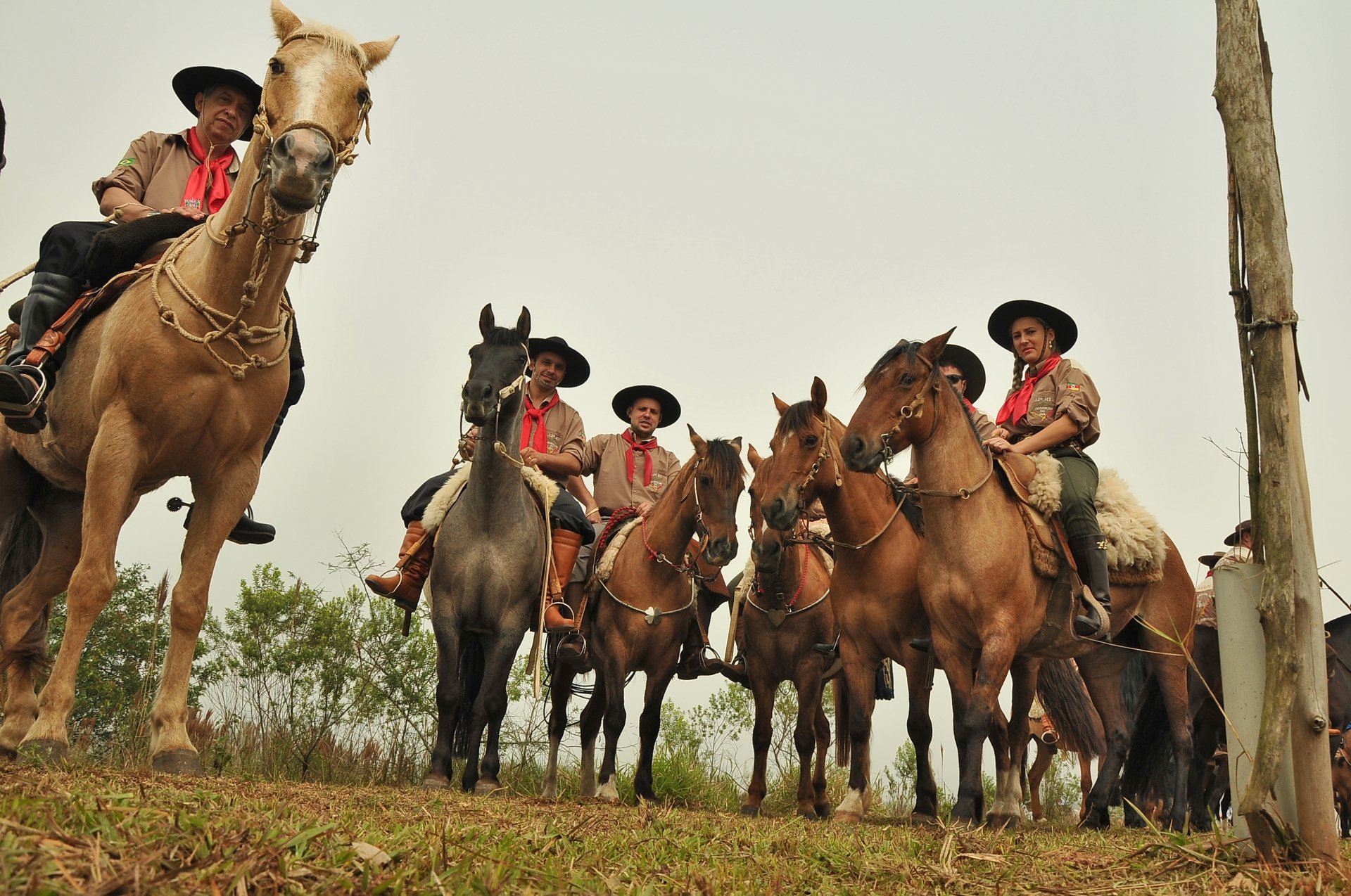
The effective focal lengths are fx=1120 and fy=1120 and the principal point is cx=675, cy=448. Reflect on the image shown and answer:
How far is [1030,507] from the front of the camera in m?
8.26

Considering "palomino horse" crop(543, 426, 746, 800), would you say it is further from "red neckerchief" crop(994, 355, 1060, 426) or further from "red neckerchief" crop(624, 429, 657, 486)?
"red neckerchief" crop(994, 355, 1060, 426)

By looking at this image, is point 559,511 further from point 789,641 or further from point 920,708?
point 920,708

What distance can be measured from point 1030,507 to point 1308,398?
3770 mm

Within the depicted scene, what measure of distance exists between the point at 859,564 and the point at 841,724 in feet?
11.5

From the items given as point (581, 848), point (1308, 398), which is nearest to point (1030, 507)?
point (1308, 398)

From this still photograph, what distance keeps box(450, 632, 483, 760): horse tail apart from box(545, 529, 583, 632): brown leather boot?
1102mm

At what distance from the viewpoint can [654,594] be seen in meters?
10.2

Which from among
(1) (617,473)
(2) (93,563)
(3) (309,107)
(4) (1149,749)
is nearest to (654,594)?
(1) (617,473)

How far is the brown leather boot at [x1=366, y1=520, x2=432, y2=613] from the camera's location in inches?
370

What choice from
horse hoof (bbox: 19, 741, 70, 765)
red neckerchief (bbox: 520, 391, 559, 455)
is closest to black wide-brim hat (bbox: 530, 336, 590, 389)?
red neckerchief (bbox: 520, 391, 559, 455)

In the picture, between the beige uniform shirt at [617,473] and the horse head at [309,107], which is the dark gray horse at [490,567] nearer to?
the horse head at [309,107]

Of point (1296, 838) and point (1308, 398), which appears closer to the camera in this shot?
point (1296, 838)

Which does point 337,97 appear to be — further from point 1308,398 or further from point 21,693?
point 1308,398

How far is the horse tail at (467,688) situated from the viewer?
1037cm
